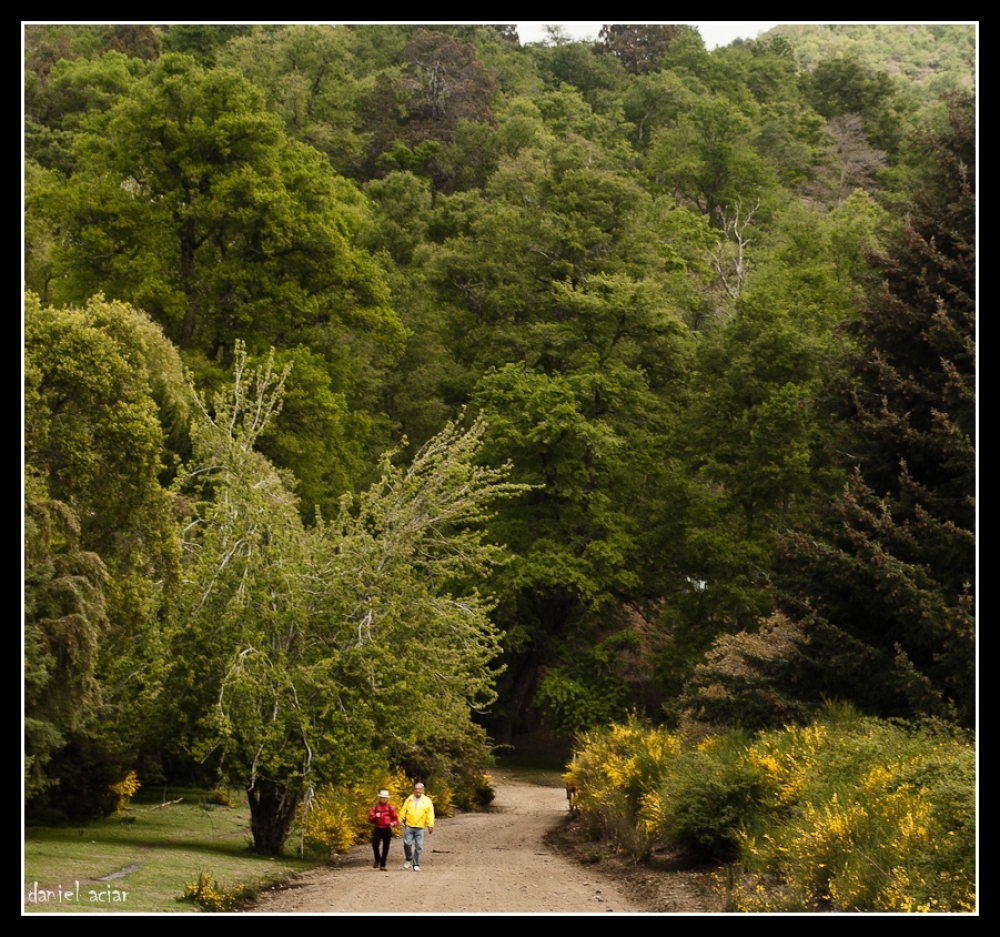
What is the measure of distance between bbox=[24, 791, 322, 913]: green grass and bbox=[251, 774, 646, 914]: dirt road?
2.76 feet

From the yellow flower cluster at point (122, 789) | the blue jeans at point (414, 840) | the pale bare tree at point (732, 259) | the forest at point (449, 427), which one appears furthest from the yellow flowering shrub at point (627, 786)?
the pale bare tree at point (732, 259)

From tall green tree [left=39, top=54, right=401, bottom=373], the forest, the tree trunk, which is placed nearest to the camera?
the forest

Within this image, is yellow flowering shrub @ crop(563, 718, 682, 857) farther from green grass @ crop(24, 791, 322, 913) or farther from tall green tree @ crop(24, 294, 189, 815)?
tall green tree @ crop(24, 294, 189, 815)

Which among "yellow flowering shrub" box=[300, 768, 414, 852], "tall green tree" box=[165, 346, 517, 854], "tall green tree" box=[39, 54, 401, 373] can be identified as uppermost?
"tall green tree" box=[39, 54, 401, 373]

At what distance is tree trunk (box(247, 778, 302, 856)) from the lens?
20.0 meters

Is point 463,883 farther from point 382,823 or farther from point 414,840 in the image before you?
point 382,823

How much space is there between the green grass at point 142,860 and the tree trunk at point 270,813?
283 millimetres

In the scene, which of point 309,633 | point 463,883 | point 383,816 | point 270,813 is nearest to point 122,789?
point 270,813

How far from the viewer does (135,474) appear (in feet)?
61.9

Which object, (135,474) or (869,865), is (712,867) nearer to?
(869,865)

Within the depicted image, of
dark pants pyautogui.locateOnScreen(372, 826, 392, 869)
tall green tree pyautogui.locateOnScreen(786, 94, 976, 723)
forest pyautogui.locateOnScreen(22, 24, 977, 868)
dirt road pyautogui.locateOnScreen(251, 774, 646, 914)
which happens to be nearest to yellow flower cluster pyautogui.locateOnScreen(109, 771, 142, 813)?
forest pyautogui.locateOnScreen(22, 24, 977, 868)

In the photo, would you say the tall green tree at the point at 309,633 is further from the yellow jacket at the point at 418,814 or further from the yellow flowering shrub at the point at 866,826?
the yellow flowering shrub at the point at 866,826

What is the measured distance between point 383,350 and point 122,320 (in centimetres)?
2269

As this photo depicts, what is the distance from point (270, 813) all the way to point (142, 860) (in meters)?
3.60
